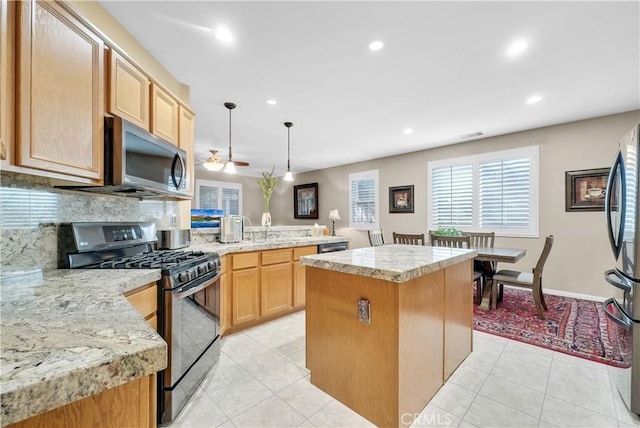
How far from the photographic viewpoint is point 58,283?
4.20 ft

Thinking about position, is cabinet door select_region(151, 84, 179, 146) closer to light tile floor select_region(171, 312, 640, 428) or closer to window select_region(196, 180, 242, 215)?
light tile floor select_region(171, 312, 640, 428)

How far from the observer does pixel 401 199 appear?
19.2ft

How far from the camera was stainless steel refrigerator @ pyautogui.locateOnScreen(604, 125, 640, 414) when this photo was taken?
1588 mm

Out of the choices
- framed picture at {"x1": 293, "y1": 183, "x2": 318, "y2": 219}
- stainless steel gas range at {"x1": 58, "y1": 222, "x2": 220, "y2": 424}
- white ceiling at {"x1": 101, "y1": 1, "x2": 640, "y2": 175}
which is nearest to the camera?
stainless steel gas range at {"x1": 58, "y1": 222, "x2": 220, "y2": 424}

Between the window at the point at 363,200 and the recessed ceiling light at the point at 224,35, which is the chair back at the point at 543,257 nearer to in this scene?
the window at the point at 363,200

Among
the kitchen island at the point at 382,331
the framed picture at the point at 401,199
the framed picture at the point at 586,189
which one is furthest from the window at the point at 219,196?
the framed picture at the point at 586,189

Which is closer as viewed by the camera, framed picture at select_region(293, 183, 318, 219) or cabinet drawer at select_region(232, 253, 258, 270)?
cabinet drawer at select_region(232, 253, 258, 270)

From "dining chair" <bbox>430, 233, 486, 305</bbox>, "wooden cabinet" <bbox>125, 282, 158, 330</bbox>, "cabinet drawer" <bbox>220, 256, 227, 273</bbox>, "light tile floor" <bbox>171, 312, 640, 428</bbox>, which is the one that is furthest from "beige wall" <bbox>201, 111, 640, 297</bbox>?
"wooden cabinet" <bbox>125, 282, 158, 330</bbox>

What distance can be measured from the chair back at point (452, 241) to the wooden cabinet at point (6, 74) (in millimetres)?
3732

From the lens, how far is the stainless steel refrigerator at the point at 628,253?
5.21 feet

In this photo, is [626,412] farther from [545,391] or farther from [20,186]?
[20,186]

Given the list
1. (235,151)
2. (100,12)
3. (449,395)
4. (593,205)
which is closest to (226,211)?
(235,151)

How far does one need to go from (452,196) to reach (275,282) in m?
3.81

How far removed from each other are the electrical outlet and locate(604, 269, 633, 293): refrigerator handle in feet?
5.41
